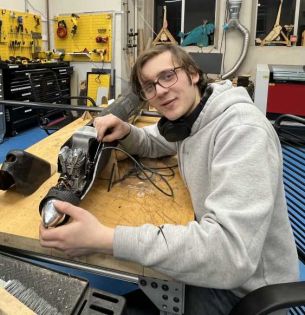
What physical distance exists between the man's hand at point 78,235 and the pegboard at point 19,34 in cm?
Answer: 462

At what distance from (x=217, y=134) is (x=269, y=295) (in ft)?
1.36

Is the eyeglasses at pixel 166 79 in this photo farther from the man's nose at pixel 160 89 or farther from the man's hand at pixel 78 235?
the man's hand at pixel 78 235

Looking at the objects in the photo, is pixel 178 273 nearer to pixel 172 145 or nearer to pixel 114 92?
pixel 172 145

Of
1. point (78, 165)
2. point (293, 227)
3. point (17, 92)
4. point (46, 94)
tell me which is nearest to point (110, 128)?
point (78, 165)

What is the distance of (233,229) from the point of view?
657 mm

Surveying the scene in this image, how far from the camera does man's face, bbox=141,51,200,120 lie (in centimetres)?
98

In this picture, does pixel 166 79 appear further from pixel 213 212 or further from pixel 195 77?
pixel 213 212

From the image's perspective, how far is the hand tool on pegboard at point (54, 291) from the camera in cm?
58

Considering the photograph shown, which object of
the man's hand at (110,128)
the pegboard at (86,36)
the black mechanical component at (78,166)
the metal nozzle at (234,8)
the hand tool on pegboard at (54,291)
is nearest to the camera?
the hand tool on pegboard at (54,291)

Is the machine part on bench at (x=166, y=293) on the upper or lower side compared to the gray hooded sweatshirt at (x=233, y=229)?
lower

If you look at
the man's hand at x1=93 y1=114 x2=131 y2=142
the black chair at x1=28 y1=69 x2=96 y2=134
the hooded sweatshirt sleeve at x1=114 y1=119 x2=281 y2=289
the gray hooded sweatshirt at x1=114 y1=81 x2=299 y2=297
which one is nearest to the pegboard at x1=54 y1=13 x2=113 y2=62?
the black chair at x1=28 y1=69 x2=96 y2=134

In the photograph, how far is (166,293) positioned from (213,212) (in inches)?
9.9

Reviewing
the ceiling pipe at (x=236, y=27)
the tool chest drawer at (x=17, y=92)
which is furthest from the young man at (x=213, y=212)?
the ceiling pipe at (x=236, y=27)

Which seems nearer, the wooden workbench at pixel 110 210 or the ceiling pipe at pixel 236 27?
the wooden workbench at pixel 110 210
